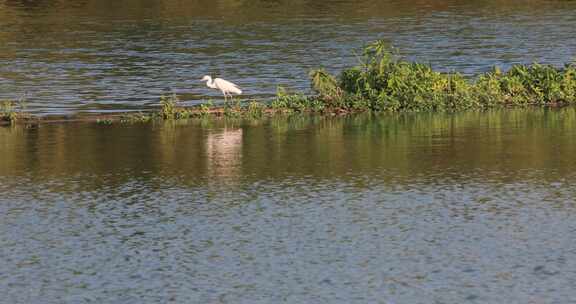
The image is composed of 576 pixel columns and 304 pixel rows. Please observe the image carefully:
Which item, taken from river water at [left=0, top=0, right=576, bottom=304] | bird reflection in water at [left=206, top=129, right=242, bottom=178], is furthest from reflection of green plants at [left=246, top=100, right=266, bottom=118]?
bird reflection in water at [left=206, top=129, right=242, bottom=178]

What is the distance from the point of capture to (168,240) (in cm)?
1630

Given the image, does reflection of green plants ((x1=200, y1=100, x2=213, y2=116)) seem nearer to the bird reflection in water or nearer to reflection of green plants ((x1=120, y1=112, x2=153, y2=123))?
reflection of green plants ((x1=120, y1=112, x2=153, y2=123))

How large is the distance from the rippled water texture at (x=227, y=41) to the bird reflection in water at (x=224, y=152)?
6.15 metres

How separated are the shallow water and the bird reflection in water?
5cm

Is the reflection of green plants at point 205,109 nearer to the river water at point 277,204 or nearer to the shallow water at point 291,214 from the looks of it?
the river water at point 277,204

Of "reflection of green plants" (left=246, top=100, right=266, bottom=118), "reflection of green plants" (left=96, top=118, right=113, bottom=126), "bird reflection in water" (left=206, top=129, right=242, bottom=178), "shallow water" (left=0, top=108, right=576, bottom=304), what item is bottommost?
"shallow water" (left=0, top=108, right=576, bottom=304)

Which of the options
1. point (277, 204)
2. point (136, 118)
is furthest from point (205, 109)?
point (277, 204)

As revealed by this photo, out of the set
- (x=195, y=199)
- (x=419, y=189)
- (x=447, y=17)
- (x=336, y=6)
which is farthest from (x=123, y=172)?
(x=336, y=6)

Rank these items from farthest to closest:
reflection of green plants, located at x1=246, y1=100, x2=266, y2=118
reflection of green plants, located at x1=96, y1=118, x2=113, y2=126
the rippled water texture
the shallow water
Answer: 1. the rippled water texture
2. reflection of green plants, located at x1=246, y1=100, x2=266, y2=118
3. reflection of green plants, located at x1=96, y1=118, x2=113, y2=126
4. the shallow water

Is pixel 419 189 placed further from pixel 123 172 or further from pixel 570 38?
pixel 570 38

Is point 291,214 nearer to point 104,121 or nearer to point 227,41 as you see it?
point 104,121

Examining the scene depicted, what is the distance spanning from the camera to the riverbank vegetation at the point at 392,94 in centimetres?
2941

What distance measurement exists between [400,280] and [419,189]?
18.3 feet

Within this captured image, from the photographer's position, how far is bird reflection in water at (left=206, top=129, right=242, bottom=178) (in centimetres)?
→ 2159
